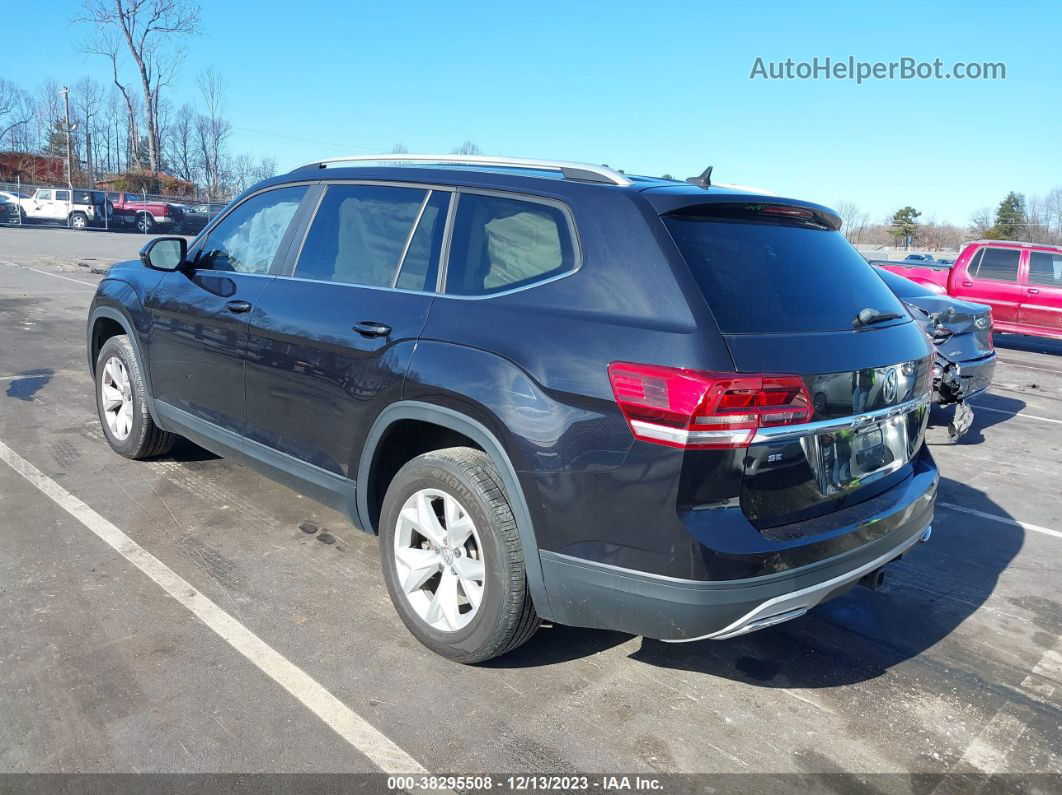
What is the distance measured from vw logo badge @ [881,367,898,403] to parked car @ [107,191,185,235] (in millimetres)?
38481

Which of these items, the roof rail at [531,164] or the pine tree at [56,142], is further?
the pine tree at [56,142]

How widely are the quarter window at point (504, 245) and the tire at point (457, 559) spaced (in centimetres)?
65

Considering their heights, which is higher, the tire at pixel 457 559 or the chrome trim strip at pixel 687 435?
the chrome trim strip at pixel 687 435

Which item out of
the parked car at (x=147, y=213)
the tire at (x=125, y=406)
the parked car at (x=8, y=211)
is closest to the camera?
the tire at (x=125, y=406)

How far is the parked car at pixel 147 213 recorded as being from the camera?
36.2m

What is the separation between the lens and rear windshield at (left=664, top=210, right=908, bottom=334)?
8.81 feet

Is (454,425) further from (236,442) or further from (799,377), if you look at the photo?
(236,442)

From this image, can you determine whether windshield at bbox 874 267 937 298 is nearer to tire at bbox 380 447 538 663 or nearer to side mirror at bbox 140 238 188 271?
tire at bbox 380 447 538 663

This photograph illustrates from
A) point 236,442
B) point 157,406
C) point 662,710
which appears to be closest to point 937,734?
point 662,710

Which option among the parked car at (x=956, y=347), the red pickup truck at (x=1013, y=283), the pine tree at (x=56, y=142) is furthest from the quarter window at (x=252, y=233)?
the pine tree at (x=56, y=142)

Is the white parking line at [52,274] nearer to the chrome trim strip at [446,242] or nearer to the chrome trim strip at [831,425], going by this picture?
the chrome trim strip at [446,242]

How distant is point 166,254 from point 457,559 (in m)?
2.74

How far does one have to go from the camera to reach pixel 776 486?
2.61 m

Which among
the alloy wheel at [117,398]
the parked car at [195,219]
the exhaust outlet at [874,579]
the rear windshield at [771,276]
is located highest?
the parked car at [195,219]
